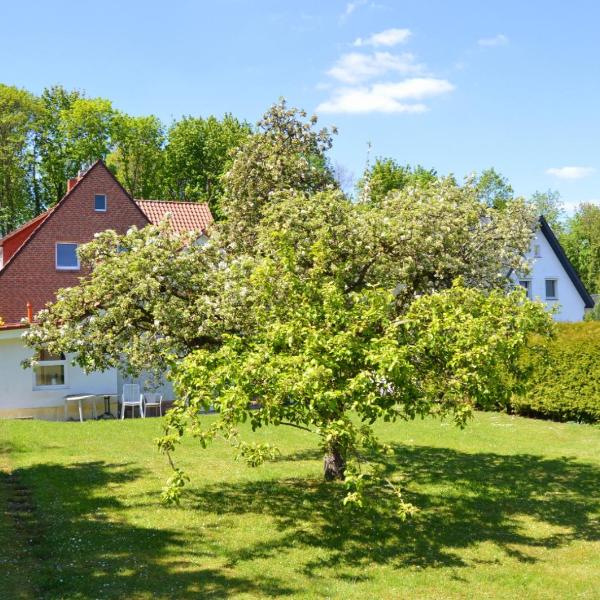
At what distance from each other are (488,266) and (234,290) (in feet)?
21.2

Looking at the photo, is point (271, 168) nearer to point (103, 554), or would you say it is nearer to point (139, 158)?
point (103, 554)

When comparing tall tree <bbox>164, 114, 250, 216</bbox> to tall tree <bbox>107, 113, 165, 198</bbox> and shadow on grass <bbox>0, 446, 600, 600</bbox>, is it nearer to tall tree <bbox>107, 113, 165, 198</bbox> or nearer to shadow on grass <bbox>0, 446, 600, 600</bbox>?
tall tree <bbox>107, 113, 165, 198</bbox>

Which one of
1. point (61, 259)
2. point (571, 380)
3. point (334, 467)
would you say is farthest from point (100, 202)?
point (334, 467)

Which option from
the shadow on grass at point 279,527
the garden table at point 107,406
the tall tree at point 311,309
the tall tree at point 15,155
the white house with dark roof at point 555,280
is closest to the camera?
the shadow on grass at point 279,527

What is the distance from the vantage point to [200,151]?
212ft

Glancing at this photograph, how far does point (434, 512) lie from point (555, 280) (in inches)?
1440

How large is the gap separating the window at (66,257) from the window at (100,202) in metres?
2.15

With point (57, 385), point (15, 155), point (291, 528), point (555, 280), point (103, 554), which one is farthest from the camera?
point (15, 155)

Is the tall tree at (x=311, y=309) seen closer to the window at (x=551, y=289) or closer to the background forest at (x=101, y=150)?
the window at (x=551, y=289)

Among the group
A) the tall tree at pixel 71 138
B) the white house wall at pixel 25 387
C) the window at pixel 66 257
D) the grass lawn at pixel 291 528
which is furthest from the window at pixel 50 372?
the tall tree at pixel 71 138

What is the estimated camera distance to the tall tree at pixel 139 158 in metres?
67.1

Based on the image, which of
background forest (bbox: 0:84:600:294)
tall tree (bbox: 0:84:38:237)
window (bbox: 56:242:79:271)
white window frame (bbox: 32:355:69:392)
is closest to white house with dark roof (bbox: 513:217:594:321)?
background forest (bbox: 0:84:600:294)

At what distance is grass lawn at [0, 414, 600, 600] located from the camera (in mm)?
9398

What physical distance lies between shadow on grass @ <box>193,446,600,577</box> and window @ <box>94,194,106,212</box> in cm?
2212
